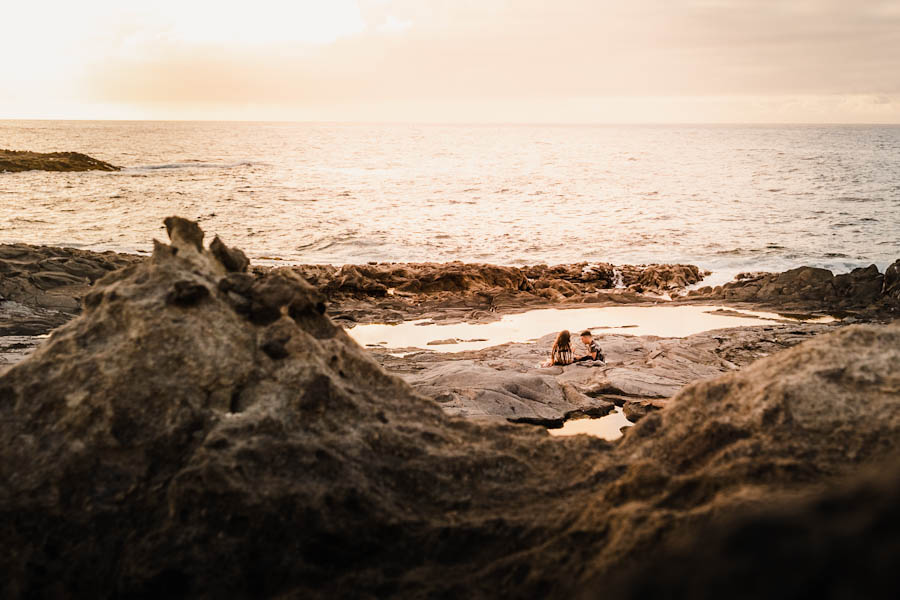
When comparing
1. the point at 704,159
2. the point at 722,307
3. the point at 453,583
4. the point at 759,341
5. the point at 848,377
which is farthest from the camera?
the point at 704,159

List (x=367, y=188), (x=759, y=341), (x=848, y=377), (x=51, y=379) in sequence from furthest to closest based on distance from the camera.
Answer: (x=367, y=188)
(x=759, y=341)
(x=51, y=379)
(x=848, y=377)

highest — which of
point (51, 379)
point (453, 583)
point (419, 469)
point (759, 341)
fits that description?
point (51, 379)

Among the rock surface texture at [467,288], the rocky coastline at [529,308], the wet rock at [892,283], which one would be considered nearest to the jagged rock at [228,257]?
the rocky coastline at [529,308]

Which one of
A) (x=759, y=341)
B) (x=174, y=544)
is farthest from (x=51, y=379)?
(x=759, y=341)

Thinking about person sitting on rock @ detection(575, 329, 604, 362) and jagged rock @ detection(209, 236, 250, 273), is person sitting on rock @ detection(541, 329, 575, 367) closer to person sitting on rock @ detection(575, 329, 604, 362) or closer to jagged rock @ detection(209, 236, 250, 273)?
person sitting on rock @ detection(575, 329, 604, 362)

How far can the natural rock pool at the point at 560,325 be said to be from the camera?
11.5 metres

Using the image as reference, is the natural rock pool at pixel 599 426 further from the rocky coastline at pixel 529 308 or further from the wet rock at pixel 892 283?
the wet rock at pixel 892 283

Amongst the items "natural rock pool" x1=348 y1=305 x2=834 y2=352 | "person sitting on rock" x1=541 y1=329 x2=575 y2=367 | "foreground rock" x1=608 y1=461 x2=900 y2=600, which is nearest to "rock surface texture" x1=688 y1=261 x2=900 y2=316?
"natural rock pool" x1=348 y1=305 x2=834 y2=352

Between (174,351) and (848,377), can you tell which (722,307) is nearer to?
(848,377)

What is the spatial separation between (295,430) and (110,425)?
0.76m

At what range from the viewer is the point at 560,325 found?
42.1 feet

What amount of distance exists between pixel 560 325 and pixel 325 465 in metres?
10.5

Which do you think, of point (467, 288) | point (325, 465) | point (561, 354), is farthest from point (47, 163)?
point (325, 465)

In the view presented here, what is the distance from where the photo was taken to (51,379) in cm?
294
